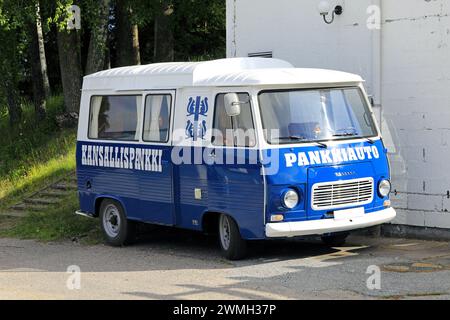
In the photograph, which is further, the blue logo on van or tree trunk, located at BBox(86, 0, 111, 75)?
tree trunk, located at BBox(86, 0, 111, 75)

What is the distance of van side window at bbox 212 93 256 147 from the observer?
10.6 m

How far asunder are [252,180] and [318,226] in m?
0.99

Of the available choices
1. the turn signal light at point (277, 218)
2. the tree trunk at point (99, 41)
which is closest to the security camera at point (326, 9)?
the turn signal light at point (277, 218)

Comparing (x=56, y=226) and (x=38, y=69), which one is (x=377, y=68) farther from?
(x=38, y=69)

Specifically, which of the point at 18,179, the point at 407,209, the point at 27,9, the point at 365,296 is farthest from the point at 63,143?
the point at 365,296

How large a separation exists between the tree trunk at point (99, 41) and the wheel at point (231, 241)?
11.1m

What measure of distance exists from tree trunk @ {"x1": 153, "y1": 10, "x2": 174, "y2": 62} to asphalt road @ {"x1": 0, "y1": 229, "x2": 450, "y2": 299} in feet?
40.3

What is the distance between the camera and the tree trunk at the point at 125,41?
81.7ft

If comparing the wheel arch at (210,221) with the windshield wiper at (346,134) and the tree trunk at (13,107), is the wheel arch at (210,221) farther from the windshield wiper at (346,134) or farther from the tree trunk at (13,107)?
the tree trunk at (13,107)

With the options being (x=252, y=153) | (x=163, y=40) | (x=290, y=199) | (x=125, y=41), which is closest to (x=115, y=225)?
(x=252, y=153)

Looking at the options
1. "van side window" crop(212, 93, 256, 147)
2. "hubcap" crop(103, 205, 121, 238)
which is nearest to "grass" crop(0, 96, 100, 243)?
"hubcap" crop(103, 205, 121, 238)

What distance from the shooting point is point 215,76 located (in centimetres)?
1123

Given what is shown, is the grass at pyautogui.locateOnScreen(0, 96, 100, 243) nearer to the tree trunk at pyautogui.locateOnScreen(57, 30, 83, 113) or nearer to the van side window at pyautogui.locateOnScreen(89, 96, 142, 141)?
the tree trunk at pyautogui.locateOnScreen(57, 30, 83, 113)
